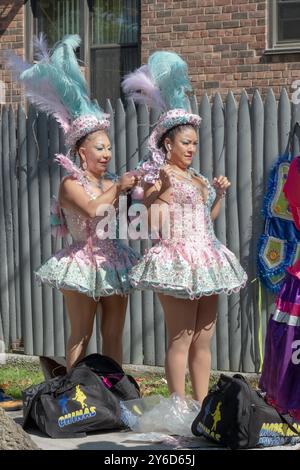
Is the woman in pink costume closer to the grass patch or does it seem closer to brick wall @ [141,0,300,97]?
the grass patch

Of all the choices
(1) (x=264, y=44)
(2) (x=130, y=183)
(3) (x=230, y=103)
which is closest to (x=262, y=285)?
(3) (x=230, y=103)

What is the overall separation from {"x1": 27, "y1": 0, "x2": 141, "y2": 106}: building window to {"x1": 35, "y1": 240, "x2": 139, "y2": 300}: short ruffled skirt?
5.05 m

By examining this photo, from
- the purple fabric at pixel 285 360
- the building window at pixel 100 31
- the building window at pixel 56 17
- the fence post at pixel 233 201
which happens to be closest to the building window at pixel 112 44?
the building window at pixel 100 31

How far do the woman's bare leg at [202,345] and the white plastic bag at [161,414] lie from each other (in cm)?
12

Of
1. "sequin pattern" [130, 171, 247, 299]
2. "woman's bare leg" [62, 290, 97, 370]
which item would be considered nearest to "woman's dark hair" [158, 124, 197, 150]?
"sequin pattern" [130, 171, 247, 299]

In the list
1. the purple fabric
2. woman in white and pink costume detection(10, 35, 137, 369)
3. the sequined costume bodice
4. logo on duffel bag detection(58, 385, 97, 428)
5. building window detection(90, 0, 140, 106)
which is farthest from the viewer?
building window detection(90, 0, 140, 106)

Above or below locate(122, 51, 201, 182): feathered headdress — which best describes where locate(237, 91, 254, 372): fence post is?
below

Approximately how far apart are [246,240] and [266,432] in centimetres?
271

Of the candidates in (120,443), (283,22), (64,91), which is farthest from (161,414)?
(283,22)

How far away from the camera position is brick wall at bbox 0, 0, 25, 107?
1136cm

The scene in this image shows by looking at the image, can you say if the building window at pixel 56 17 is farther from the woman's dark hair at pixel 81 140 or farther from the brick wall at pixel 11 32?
the woman's dark hair at pixel 81 140

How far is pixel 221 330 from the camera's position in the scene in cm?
808

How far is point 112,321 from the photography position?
6473 mm

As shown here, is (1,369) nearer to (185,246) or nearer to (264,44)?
(185,246)
